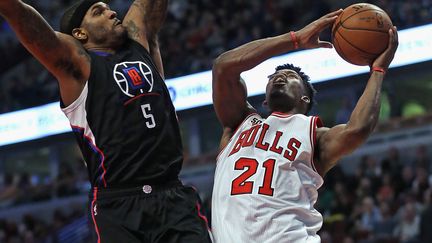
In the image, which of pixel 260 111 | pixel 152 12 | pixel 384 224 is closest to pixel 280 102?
pixel 152 12

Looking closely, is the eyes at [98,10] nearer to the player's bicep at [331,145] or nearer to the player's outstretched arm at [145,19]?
the player's outstretched arm at [145,19]

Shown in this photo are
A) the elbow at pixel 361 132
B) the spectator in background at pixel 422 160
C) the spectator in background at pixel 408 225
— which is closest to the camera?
the elbow at pixel 361 132

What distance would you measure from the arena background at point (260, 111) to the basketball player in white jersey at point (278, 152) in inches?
207

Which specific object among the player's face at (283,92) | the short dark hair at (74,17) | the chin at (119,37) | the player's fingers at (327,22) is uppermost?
→ the short dark hair at (74,17)

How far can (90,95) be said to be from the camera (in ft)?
14.3

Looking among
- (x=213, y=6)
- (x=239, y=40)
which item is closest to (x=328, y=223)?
(x=239, y=40)

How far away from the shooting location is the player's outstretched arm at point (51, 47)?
13.5 ft

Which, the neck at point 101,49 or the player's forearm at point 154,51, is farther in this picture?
the player's forearm at point 154,51

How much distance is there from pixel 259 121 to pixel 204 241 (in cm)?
97

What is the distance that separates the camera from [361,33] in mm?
4629

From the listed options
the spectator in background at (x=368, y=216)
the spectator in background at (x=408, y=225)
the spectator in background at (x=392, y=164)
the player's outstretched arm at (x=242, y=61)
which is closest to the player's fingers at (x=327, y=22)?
the player's outstretched arm at (x=242, y=61)

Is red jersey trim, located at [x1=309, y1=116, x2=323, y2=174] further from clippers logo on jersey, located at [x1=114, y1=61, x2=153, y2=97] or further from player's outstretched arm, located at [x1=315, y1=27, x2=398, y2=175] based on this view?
clippers logo on jersey, located at [x1=114, y1=61, x2=153, y2=97]

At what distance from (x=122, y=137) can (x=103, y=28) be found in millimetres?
698

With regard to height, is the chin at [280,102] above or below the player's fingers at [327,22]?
below
